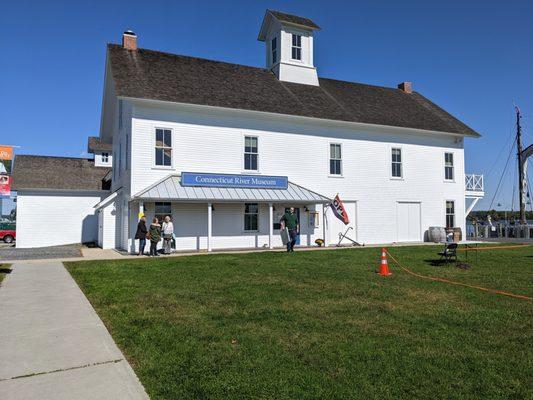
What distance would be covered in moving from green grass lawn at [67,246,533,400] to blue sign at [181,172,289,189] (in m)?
8.65

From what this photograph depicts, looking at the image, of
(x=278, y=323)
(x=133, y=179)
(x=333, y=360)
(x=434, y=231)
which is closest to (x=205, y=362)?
(x=333, y=360)

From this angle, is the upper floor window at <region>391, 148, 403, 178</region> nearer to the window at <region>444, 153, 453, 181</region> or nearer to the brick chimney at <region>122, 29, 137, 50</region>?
the window at <region>444, 153, 453, 181</region>

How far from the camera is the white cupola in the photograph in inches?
1025

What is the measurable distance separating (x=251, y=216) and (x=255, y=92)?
6501 millimetres

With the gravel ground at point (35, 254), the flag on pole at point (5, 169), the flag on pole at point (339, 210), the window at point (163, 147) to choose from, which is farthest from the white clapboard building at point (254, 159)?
the flag on pole at point (5, 169)

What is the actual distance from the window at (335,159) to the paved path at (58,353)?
1707cm

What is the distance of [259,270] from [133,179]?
9013 millimetres

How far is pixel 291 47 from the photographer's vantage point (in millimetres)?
26219

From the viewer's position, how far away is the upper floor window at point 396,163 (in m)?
26.0

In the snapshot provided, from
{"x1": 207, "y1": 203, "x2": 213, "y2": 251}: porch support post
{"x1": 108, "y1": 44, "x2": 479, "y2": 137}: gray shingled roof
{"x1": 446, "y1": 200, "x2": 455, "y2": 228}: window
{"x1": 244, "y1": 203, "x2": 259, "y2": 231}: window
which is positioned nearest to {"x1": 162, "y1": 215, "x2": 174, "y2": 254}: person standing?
{"x1": 207, "y1": 203, "x2": 213, "y2": 251}: porch support post

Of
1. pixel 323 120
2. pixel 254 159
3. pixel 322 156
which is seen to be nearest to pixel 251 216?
pixel 254 159

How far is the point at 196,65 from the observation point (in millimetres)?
24156

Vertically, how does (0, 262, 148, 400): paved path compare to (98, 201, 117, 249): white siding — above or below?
below

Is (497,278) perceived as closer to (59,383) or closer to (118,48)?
(59,383)
